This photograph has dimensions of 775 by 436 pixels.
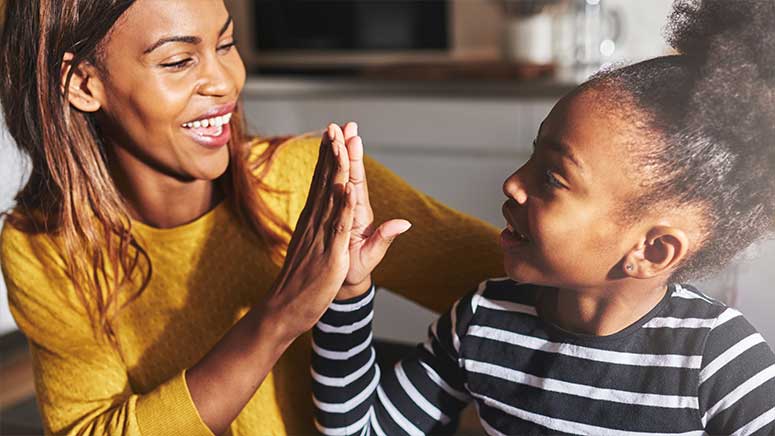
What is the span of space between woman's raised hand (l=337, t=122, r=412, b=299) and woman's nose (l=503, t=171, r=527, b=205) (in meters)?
0.06

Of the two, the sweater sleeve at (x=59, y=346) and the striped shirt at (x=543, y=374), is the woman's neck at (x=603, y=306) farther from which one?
the sweater sleeve at (x=59, y=346)

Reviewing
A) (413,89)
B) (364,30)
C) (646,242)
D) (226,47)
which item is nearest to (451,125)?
(413,89)

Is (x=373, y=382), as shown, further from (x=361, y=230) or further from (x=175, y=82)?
(x=175, y=82)

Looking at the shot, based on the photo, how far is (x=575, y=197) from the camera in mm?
457

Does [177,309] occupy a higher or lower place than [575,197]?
lower

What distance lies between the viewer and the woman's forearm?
1.82 feet

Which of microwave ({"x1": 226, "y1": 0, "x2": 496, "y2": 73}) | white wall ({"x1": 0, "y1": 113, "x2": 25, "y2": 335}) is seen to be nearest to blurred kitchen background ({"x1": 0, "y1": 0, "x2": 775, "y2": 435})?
white wall ({"x1": 0, "y1": 113, "x2": 25, "y2": 335})

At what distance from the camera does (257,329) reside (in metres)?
0.56

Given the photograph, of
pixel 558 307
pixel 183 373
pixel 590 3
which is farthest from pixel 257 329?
pixel 590 3

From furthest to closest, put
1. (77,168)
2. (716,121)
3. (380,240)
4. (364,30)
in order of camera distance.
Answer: (364,30) < (77,168) < (380,240) < (716,121)

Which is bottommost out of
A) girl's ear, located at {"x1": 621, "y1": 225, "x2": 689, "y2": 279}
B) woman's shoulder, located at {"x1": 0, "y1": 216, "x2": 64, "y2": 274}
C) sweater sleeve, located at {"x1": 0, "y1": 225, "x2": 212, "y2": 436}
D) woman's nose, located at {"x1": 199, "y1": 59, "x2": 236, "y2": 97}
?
sweater sleeve, located at {"x1": 0, "y1": 225, "x2": 212, "y2": 436}

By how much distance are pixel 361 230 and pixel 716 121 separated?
0.71 feet

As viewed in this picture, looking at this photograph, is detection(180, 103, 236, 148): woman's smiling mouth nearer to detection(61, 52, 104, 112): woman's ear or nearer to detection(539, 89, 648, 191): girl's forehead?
detection(61, 52, 104, 112): woman's ear

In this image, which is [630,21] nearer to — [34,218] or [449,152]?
[449,152]
